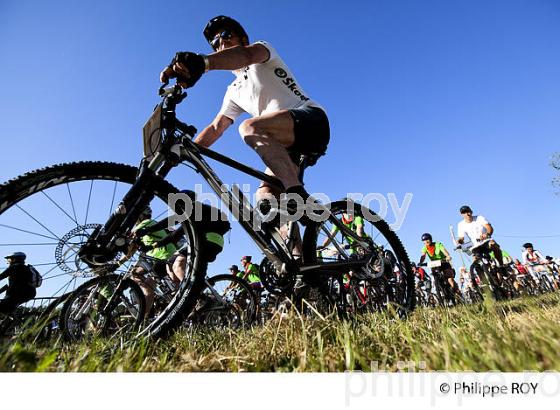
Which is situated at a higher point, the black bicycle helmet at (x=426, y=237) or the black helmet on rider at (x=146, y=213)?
the black bicycle helmet at (x=426, y=237)

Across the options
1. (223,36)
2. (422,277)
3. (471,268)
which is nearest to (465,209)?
(471,268)

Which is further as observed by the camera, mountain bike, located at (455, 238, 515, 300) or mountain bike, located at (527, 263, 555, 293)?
mountain bike, located at (527, 263, 555, 293)

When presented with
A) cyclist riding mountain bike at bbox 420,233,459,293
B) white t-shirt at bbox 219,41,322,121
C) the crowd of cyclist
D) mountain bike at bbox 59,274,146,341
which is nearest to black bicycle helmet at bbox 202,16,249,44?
white t-shirt at bbox 219,41,322,121

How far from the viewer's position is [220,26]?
270cm

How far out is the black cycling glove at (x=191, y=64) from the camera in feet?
6.63

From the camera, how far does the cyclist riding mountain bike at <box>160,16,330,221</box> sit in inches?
85.1

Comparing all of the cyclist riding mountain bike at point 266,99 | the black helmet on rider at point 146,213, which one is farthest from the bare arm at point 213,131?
the black helmet on rider at point 146,213

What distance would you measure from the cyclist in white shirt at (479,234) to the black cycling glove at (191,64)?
787 centimetres

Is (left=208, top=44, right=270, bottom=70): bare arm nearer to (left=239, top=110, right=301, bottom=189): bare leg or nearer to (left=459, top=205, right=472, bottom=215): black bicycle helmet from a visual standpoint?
(left=239, top=110, right=301, bottom=189): bare leg

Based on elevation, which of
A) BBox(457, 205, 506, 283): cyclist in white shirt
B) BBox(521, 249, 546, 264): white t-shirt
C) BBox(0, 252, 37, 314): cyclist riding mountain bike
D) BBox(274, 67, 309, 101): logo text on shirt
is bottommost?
BBox(0, 252, 37, 314): cyclist riding mountain bike

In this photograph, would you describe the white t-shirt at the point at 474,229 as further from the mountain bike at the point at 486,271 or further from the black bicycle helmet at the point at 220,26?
the black bicycle helmet at the point at 220,26

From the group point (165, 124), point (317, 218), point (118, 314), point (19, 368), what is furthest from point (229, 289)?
point (19, 368)

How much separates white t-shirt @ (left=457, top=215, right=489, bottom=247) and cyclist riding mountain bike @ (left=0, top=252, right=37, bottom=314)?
28.0 ft
